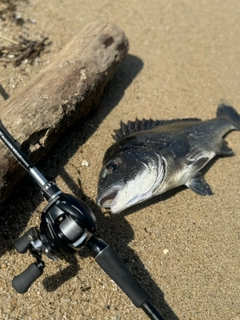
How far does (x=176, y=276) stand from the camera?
3.41 metres

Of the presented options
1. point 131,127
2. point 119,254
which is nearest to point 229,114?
point 131,127

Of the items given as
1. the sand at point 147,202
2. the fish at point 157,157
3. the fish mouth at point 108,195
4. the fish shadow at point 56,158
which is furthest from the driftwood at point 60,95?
the fish mouth at point 108,195

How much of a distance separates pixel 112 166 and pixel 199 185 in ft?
3.29

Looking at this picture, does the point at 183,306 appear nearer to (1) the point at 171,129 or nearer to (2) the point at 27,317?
(2) the point at 27,317

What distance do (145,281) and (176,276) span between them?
0.28 meters

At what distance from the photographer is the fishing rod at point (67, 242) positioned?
2.68m

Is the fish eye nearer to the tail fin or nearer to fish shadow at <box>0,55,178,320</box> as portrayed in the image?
fish shadow at <box>0,55,178,320</box>

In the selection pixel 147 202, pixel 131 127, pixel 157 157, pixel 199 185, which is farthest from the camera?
pixel 131 127

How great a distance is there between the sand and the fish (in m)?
0.20

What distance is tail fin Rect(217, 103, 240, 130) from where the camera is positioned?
4.68 meters

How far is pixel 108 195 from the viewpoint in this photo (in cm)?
339

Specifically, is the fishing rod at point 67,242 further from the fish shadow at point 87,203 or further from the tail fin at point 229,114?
the tail fin at point 229,114

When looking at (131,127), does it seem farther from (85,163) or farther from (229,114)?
(229,114)

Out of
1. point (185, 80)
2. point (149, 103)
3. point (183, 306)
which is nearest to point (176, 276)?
point (183, 306)
